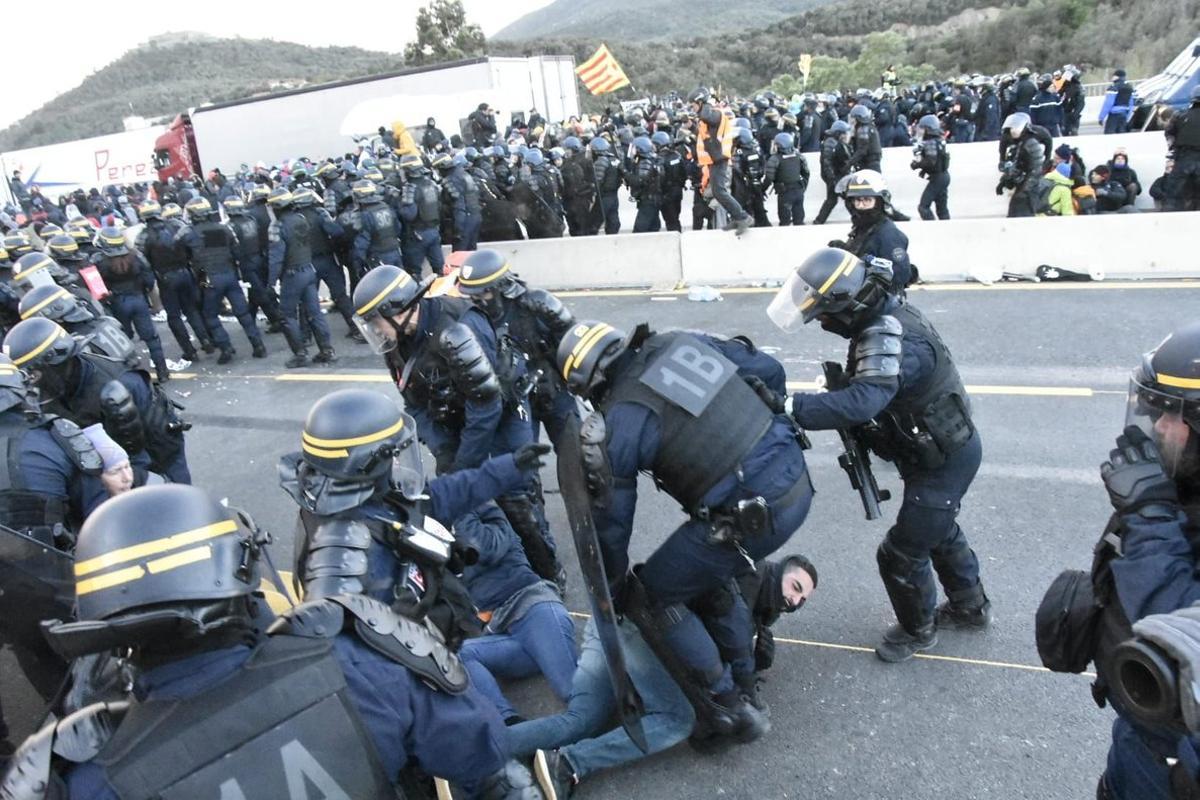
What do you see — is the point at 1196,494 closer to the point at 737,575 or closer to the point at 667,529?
the point at 737,575

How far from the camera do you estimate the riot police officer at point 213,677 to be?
1458 millimetres

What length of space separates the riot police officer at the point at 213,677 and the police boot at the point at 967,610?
2.71 m

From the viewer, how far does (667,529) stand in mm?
4898

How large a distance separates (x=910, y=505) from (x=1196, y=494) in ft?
5.02

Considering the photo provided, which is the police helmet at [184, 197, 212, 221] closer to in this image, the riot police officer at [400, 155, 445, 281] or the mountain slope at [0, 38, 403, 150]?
the riot police officer at [400, 155, 445, 281]

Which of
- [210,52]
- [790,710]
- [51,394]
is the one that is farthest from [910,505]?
[210,52]

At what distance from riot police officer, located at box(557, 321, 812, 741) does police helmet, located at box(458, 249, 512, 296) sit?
6.03 ft

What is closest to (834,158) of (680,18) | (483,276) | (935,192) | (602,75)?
(935,192)

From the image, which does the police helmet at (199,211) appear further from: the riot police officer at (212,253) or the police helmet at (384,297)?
the police helmet at (384,297)

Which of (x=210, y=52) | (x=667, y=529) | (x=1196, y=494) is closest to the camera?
→ (x=1196, y=494)

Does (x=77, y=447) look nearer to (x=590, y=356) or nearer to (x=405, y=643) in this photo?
(x=590, y=356)

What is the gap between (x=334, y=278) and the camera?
953 cm

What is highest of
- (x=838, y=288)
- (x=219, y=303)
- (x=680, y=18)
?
(x=680, y=18)

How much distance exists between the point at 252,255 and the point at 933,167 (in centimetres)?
822
